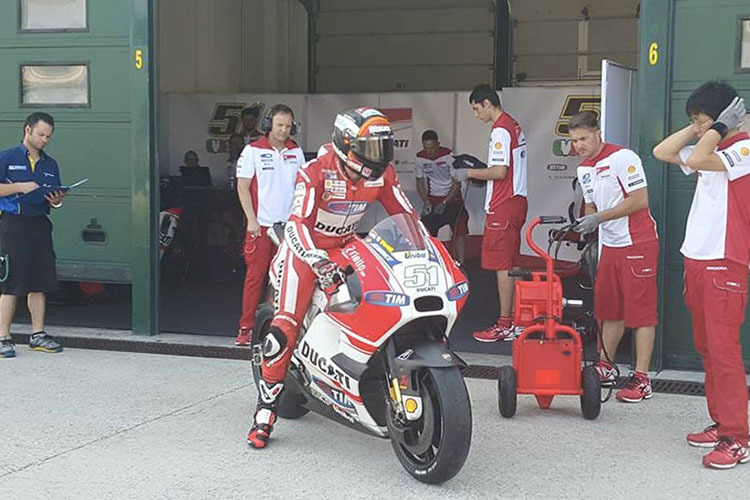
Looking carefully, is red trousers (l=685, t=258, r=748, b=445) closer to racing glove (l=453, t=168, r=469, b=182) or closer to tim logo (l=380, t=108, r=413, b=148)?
racing glove (l=453, t=168, r=469, b=182)

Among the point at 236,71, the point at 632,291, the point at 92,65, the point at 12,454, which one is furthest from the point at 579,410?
the point at 236,71

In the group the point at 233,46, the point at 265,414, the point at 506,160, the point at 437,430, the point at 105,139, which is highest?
the point at 233,46

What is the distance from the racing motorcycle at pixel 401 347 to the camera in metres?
4.78

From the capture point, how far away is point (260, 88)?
17.0 meters

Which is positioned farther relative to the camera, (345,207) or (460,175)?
(460,175)

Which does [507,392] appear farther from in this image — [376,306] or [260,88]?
[260,88]

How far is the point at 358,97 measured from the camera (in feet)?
50.6

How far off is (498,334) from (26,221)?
376cm

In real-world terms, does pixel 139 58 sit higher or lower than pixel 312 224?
higher

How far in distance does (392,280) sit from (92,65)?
4911 millimetres

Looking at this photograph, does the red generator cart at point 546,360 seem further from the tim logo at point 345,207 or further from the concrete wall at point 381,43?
the concrete wall at point 381,43

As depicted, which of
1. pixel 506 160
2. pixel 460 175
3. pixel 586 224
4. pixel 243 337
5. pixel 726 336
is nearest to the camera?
pixel 726 336

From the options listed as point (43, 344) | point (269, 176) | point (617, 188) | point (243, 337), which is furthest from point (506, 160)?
point (43, 344)

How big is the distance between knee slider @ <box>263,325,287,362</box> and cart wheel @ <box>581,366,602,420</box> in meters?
1.79
